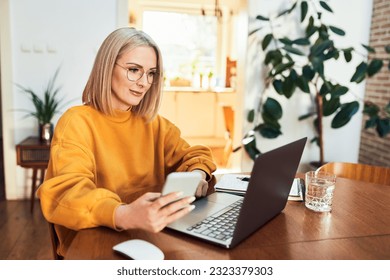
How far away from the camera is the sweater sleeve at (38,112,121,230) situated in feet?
3.33

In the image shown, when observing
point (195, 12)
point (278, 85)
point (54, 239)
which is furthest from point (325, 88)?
point (195, 12)

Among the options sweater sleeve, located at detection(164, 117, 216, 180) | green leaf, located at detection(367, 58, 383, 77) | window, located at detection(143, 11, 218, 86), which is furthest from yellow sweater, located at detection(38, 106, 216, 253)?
window, located at detection(143, 11, 218, 86)

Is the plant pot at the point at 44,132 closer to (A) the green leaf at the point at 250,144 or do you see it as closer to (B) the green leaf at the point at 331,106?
(A) the green leaf at the point at 250,144

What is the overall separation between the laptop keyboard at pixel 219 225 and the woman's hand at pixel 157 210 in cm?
12

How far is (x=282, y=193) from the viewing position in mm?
1148

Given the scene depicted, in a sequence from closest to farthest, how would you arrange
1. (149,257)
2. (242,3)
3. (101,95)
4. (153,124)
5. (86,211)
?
(149,257)
(86,211)
(101,95)
(153,124)
(242,3)

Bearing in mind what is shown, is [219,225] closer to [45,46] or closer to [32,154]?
[32,154]

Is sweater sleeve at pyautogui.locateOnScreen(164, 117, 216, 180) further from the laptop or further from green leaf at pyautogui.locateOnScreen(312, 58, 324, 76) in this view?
green leaf at pyautogui.locateOnScreen(312, 58, 324, 76)

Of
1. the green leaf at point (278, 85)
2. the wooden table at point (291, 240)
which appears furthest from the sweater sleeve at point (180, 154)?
the green leaf at point (278, 85)

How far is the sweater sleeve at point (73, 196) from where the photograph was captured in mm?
1016

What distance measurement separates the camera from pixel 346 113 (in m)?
3.43
